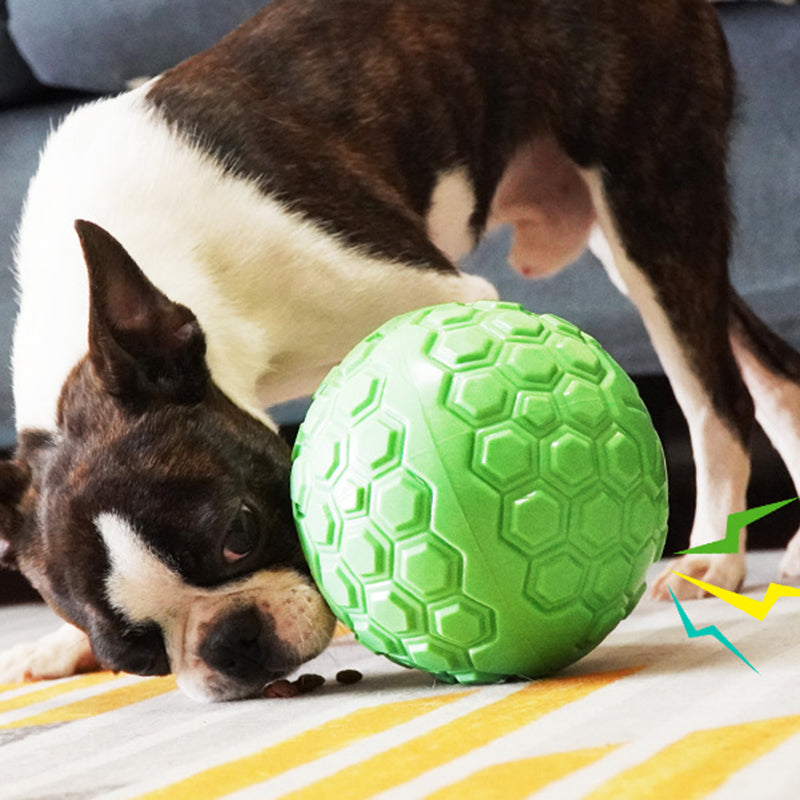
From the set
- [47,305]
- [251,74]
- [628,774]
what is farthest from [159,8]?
[628,774]

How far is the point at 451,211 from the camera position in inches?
91.2

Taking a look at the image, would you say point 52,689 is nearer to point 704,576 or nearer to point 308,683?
point 308,683

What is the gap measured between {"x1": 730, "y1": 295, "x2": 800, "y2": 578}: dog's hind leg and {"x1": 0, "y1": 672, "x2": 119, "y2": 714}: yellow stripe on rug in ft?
4.20

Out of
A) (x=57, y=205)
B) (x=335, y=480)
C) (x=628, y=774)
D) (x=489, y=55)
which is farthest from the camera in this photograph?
(x=489, y=55)

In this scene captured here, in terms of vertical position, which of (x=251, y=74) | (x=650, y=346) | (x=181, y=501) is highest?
(x=251, y=74)

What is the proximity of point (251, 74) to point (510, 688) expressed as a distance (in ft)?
3.99

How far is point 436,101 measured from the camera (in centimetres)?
225

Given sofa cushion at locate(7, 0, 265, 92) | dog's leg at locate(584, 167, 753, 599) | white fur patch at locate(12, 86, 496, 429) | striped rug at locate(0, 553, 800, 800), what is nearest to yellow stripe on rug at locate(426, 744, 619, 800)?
striped rug at locate(0, 553, 800, 800)

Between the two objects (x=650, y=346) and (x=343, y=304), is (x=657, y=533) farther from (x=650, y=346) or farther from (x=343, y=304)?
(x=650, y=346)

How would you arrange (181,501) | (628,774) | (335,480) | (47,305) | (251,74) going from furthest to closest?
1. (251,74)
2. (47,305)
3. (181,501)
4. (335,480)
5. (628,774)

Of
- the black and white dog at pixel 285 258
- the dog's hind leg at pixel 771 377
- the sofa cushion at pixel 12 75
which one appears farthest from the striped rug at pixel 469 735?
the sofa cushion at pixel 12 75

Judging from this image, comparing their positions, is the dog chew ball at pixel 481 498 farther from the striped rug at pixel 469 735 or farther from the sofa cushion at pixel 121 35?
the sofa cushion at pixel 121 35

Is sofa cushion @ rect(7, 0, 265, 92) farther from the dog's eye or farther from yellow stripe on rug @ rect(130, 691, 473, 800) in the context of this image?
yellow stripe on rug @ rect(130, 691, 473, 800)

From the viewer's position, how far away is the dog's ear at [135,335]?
1.51 meters
